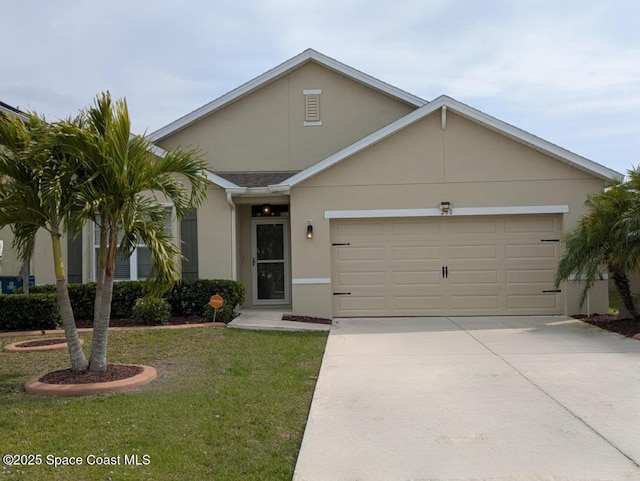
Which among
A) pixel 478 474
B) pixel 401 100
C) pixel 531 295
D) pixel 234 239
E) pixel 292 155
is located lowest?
pixel 478 474

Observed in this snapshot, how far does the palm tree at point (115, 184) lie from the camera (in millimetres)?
6277

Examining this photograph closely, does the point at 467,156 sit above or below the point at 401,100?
below

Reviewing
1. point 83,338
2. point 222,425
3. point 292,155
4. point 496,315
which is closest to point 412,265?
point 496,315

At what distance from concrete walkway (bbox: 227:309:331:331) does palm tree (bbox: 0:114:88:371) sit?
4.21m

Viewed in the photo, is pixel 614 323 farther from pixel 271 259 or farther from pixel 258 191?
pixel 271 259

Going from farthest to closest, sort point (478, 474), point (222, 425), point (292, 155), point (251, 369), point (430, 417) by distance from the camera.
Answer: point (292, 155)
point (251, 369)
point (430, 417)
point (222, 425)
point (478, 474)

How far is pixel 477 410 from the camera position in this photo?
18.5ft

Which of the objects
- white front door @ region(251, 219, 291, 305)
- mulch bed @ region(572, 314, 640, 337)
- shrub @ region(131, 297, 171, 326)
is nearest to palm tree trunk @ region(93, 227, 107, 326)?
shrub @ region(131, 297, 171, 326)

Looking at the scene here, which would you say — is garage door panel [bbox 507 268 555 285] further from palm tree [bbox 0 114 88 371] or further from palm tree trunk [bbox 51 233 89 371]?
palm tree [bbox 0 114 88 371]

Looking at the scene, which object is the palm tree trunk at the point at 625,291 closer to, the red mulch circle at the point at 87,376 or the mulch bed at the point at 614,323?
the mulch bed at the point at 614,323

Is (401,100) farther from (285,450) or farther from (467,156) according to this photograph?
(285,450)

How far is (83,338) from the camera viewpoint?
31.0ft

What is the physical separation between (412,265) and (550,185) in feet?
11.1

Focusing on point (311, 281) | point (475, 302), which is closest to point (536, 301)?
point (475, 302)
